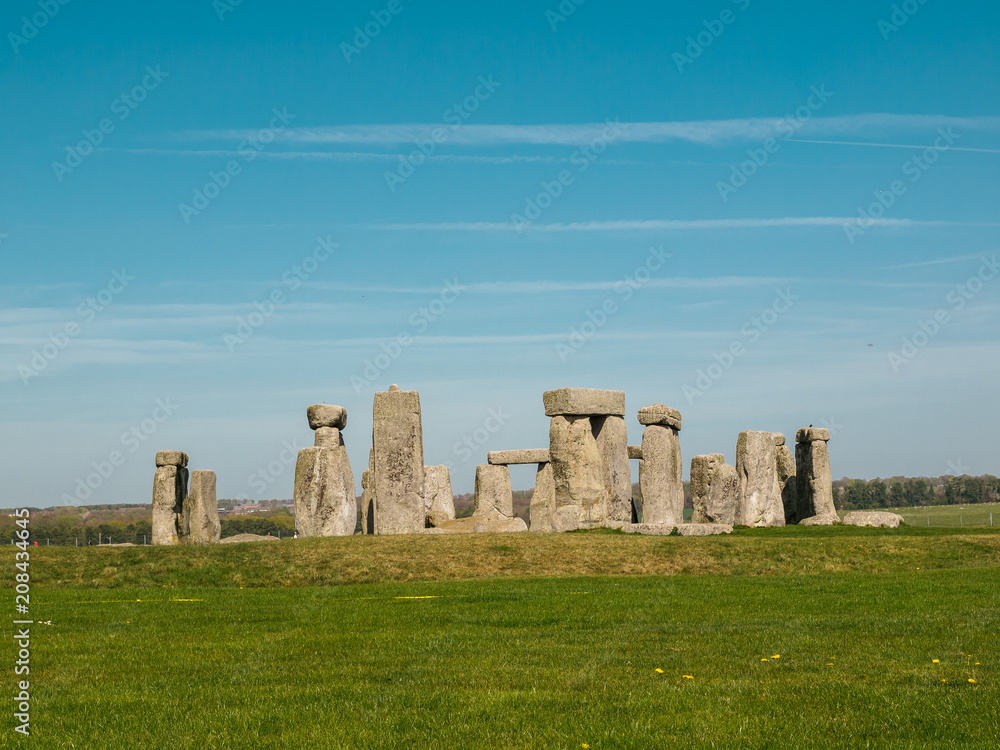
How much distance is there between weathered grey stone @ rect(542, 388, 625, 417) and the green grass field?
23.7 ft

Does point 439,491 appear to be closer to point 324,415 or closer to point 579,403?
point 579,403

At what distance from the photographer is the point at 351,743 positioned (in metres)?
6.47

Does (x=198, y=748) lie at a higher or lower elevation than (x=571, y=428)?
lower

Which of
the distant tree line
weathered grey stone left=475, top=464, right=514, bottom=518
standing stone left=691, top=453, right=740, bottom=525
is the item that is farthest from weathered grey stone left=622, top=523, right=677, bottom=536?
the distant tree line

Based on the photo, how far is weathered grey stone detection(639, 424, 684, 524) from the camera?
2602 cm

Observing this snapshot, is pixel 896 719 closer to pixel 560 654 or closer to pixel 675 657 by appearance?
pixel 675 657

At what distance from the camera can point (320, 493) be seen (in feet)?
74.0

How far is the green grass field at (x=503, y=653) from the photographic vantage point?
677cm

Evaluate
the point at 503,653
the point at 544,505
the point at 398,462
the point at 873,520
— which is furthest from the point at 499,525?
the point at 503,653

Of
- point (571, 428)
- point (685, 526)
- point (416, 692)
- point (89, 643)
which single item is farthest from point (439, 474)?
point (416, 692)

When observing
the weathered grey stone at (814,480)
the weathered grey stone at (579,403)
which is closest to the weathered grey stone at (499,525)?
the weathered grey stone at (579,403)

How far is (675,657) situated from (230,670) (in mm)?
3799

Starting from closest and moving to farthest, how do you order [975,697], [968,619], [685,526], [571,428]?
[975,697] → [968,619] → [685,526] → [571,428]

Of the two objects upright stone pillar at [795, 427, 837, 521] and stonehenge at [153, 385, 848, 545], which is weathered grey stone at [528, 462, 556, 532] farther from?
upright stone pillar at [795, 427, 837, 521]
